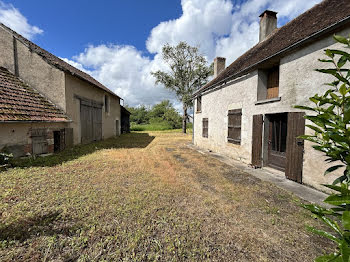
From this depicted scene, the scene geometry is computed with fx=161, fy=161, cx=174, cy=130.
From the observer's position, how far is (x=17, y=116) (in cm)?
671

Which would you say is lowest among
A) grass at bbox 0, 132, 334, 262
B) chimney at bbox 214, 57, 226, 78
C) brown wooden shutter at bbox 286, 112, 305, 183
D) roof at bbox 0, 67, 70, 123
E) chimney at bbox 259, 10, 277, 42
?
grass at bbox 0, 132, 334, 262

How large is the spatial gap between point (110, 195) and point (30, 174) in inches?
130

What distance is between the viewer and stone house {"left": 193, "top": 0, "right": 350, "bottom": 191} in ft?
14.6

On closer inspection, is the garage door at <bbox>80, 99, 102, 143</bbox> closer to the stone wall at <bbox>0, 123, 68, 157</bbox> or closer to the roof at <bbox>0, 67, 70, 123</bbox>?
the roof at <bbox>0, 67, 70, 123</bbox>

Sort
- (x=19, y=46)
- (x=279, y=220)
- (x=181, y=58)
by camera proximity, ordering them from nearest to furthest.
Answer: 1. (x=279, y=220)
2. (x=19, y=46)
3. (x=181, y=58)

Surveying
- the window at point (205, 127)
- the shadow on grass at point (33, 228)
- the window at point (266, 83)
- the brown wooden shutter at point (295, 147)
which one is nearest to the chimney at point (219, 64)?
the window at point (205, 127)

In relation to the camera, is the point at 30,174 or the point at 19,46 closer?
the point at 30,174

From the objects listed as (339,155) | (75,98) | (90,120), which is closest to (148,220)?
(339,155)

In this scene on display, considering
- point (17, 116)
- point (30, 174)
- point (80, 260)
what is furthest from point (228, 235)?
point (17, 116)

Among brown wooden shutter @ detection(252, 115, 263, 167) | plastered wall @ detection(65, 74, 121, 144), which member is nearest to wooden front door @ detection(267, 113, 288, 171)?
brown wooden shutter @ detection(252, 115, 263, 167)

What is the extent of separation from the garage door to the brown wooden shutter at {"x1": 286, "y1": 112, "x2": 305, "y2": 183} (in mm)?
11504

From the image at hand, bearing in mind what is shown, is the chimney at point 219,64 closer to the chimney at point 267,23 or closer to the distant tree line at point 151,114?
the chimney at point 267,23

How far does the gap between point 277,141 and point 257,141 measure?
681 millimetres

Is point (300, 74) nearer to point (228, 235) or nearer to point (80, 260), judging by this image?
point (228, 235)
